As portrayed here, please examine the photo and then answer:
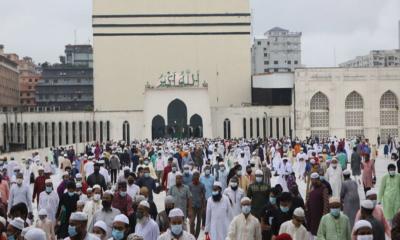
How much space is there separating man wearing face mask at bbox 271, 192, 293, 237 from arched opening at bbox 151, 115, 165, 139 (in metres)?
50.5

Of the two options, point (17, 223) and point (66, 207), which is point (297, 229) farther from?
point (66, 207)

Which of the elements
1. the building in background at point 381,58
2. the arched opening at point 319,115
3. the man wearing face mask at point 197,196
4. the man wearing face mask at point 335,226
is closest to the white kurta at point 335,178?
the man wearing face mask at point 197,196

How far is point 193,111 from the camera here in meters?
60.4

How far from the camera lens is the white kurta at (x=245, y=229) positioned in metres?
9.67

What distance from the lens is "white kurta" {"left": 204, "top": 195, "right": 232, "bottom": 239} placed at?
37.9ft

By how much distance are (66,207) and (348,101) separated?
157 ft

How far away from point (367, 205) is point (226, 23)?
6170cm

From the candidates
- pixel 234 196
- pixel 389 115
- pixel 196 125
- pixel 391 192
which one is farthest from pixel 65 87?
pixel 391 192

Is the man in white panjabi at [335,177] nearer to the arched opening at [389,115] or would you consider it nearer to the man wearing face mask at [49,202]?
the man wearing face mask at [49,202]

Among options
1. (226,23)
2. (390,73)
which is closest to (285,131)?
(390,73)

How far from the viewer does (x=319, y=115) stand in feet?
189

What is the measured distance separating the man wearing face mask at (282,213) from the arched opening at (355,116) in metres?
48.7

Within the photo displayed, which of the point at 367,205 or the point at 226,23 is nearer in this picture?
the point at 367,205

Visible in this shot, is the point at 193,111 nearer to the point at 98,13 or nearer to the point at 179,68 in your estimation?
the point at 179,68
